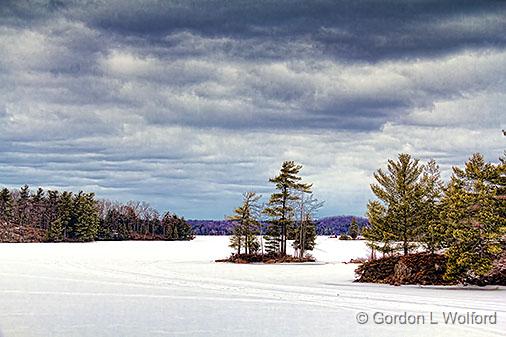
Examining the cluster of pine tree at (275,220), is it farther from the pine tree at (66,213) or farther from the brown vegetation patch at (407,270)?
the pine tree at (66,213)

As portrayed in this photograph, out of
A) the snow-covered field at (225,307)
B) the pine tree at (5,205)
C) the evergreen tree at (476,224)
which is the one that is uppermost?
the pine tree at (5,205)

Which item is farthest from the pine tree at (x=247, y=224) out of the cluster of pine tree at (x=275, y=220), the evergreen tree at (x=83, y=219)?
the evergreen tree at (x=83, y=219)

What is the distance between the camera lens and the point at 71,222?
12212 cm

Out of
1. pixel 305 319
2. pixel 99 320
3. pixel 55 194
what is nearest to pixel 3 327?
pixel 99 320

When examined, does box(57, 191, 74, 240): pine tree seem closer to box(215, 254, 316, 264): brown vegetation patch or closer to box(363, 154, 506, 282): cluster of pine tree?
box(215, 254, 316, 264): brown vegetation patch

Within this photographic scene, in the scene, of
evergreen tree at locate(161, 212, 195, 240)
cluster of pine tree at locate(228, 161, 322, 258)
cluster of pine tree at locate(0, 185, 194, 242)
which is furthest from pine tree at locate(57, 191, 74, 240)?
cluster of pine tree at locate(228, 161, 322, 258)

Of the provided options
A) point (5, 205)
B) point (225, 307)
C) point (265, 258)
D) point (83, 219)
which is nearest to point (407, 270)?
point (225, 307)

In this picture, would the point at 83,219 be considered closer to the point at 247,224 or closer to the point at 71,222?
the point at 71,222

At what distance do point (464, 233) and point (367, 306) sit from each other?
955cm

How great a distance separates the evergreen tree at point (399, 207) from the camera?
35719 millimetres

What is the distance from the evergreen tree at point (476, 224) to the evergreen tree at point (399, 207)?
281 inches

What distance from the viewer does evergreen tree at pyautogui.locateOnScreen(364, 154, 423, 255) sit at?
117 feet

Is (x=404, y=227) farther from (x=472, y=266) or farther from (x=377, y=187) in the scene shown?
(x=472, y=266)

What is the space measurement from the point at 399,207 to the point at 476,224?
369 inches
